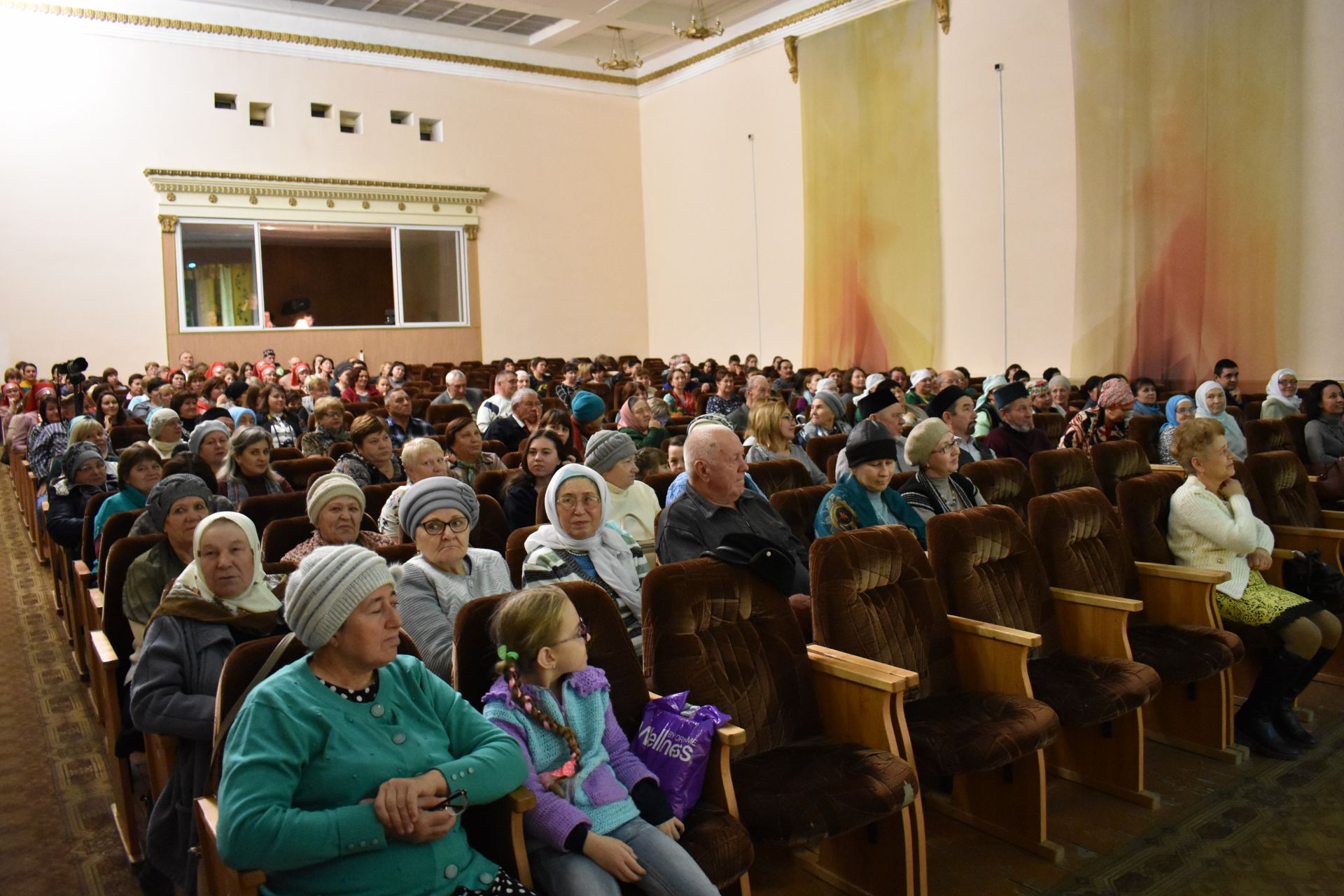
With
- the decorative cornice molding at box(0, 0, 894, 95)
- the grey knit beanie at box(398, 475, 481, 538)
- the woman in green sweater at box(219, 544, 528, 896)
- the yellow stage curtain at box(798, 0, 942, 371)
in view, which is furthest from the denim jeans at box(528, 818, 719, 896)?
the decorative cornice molding at box(0, 0, 894, 95)

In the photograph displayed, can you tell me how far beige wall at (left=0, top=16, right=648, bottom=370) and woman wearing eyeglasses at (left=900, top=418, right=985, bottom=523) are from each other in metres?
12.0

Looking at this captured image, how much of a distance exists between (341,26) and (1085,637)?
14202 mm

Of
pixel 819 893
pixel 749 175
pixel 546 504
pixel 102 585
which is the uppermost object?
pixel 749 175

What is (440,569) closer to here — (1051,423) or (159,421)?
(159,421)

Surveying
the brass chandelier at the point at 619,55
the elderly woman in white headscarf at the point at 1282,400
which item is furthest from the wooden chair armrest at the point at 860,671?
the brass chandelier at the point at 619,55

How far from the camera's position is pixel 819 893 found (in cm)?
263

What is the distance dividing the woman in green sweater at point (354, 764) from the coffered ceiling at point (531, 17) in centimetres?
1287

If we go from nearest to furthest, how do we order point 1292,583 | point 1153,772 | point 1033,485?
point 1153,772 → point 1292,583 → point 1033,485

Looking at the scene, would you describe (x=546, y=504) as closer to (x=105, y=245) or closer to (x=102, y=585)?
(x=102, y=585)

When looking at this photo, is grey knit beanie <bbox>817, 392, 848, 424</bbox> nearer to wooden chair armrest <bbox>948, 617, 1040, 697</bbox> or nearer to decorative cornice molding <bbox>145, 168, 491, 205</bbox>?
wooden chair armrest <bbox>948, 617, 1040, 697</bbox>

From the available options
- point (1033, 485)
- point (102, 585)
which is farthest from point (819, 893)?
point (102, 585)

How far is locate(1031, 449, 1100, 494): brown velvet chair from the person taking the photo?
13.7ft

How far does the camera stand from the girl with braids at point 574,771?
197 cm

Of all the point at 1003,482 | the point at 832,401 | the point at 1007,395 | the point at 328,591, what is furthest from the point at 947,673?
the point at 832,401
